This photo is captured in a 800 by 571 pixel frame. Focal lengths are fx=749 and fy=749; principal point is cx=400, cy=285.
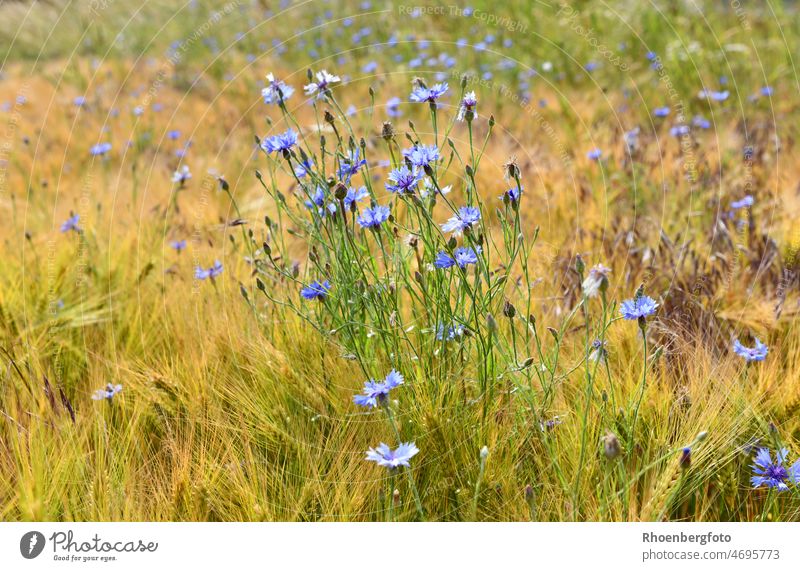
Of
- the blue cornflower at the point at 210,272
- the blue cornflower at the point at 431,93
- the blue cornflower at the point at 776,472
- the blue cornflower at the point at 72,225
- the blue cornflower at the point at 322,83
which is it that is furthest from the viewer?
the blue cornflower at the point at 72,225

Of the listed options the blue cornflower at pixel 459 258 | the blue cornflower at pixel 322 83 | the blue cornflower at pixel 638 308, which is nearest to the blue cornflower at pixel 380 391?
the blue cornflower at pixel 459 258

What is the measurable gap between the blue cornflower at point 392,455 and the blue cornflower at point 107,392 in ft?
2.70

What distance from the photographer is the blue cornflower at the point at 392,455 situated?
152 cm

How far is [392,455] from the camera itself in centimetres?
160

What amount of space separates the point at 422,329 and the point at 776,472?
0.87 m

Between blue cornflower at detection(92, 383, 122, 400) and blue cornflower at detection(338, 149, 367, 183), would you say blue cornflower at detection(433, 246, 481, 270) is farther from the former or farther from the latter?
blue cornflower at detection(92, 383, 122, 400)

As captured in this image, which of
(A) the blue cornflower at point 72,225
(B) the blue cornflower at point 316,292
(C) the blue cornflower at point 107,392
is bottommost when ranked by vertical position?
(C) the blue cornflower at point 107,392

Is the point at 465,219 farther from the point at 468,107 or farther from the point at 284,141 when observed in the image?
the point at 284,141

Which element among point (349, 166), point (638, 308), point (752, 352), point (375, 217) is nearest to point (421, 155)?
point (375, 217)

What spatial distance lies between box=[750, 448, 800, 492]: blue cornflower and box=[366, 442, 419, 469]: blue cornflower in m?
0.77

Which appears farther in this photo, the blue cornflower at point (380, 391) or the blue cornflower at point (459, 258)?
the blue cornflower at point (459, 258)

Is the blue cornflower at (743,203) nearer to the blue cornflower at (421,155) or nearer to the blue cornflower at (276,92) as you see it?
the blue cornflower at (421,155)
